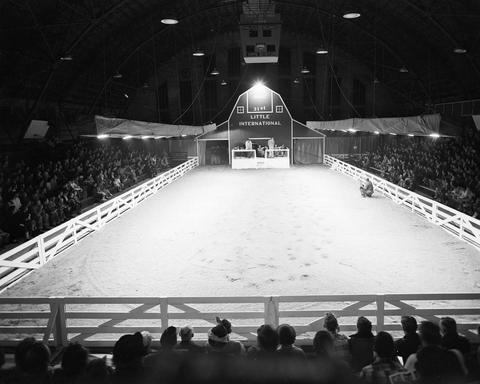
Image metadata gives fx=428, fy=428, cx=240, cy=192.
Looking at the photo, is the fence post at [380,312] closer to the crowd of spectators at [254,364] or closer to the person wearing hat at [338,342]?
the person wearing hat at [338,342]

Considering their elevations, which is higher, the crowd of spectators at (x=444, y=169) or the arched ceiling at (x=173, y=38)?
the arched ceiling at (x=173, y=38)

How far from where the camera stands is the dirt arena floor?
8.60 metres

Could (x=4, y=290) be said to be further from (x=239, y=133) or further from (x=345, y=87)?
(x=345, y=87)

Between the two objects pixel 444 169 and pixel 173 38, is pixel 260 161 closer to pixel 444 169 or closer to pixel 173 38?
pixel 173 38

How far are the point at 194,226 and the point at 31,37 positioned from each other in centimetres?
1287

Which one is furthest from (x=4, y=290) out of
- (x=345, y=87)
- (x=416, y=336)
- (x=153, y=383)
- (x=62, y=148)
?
(x=345, y=87)

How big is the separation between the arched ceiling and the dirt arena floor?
31.1 ft

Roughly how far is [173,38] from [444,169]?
2415 cm

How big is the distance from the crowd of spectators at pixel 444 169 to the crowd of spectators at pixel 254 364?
9.67 metres

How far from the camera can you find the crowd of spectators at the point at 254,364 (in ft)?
11.4

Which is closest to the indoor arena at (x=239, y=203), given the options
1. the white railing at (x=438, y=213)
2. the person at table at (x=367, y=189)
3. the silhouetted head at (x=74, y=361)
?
the silhouetted head at (x=74, y=361)

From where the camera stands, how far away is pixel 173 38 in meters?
34.2

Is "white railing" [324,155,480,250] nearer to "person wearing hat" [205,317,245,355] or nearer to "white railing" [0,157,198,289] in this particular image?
"person wearing hat" [205,317,245,355]

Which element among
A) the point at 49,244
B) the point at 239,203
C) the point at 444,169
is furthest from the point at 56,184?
the point at 444,169
